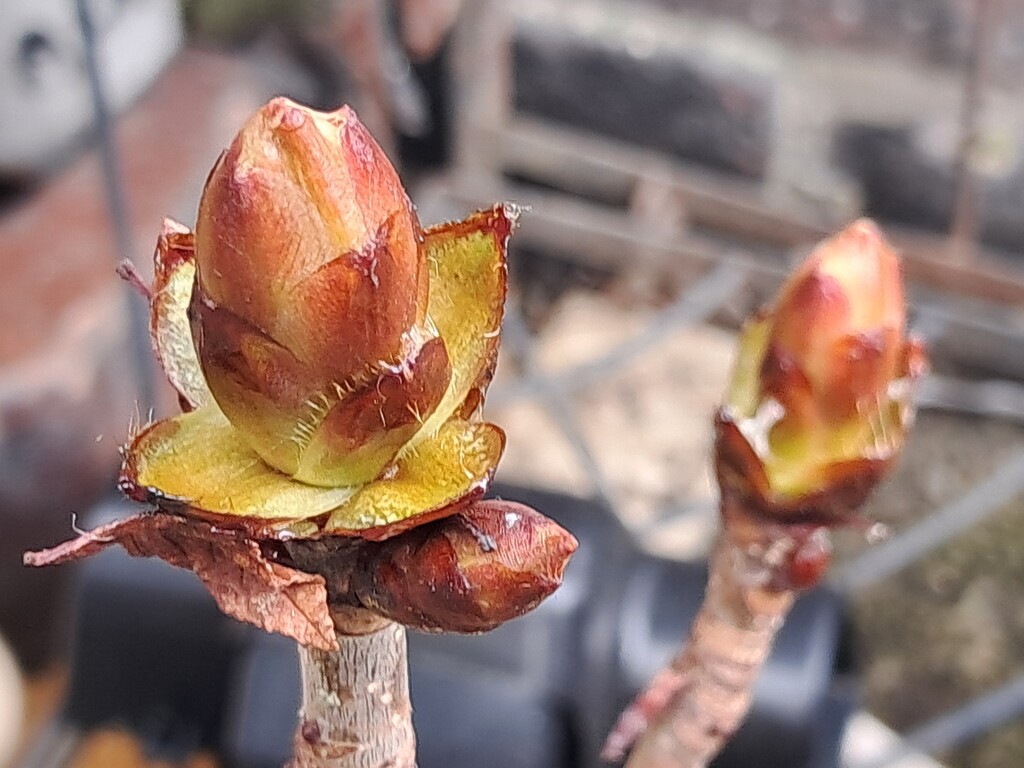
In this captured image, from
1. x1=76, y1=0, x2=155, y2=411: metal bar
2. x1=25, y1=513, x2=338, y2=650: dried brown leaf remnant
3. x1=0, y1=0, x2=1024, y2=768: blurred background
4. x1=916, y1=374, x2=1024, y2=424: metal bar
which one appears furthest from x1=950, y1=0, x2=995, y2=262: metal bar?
x1=25, y1=513, x2=338, y2=650: dried brown leaf remnant

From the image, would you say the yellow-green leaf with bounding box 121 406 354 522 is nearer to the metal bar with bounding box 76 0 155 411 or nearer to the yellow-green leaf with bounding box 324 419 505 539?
the yellow-green leaf with bounding box 324 419 505 539

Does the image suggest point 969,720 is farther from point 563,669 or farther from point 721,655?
point 721,655

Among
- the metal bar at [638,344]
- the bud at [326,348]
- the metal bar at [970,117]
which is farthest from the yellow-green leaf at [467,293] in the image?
the metal bar at [970,117]

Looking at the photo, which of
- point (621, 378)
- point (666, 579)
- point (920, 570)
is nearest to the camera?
point (666, 579)

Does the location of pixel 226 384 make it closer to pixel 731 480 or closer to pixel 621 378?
pixel 731 480

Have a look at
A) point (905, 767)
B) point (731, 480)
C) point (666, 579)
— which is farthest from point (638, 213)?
point (731, 480)

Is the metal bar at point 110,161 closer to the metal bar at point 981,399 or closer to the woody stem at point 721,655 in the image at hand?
the woody stem at point 721,655
